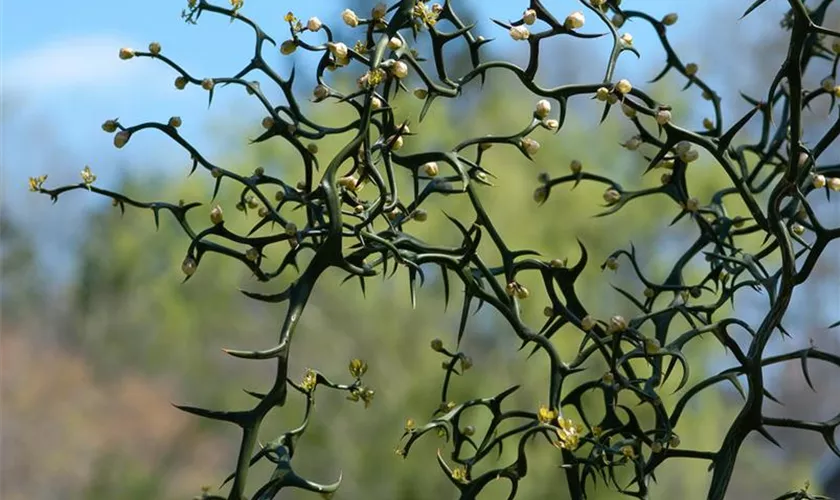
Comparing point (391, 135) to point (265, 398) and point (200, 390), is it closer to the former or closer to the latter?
point (265, 398)

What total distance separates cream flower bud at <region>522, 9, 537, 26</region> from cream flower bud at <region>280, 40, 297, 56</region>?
0.36 feet

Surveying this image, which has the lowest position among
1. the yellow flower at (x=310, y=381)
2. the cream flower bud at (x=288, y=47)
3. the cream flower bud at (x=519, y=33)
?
the yellow flower at (x=310, y=381)

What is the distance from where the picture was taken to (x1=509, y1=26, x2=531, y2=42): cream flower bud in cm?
55

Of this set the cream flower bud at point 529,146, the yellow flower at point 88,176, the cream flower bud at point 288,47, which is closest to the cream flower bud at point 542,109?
the cream flower bud at point 529,146

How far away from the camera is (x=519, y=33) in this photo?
1.82 ft

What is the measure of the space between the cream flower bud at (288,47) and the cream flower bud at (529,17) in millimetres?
109

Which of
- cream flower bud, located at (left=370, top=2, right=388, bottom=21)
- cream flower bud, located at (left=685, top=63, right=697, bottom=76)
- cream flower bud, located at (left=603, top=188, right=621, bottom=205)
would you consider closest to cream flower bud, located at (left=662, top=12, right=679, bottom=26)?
cream flower bud, located at (left=685, top=63, right=697, bottom=76)

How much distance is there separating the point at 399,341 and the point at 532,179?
67 cm

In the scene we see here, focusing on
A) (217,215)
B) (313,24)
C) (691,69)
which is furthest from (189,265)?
(691,69)

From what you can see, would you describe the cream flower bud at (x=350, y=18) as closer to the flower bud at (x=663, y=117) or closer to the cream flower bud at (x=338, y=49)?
the cream flower bud at (x=338, y=49)

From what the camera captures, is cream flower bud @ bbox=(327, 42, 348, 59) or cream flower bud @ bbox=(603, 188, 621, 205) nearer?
cream flower bud @ bbox=(327, 42, 348, 59)

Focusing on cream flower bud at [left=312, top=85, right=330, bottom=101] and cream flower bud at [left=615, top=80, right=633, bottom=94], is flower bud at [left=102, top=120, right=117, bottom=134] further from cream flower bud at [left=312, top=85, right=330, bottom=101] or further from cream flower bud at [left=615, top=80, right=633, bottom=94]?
cream flower bud at [left=615, top=80, right=633, bottom=94]

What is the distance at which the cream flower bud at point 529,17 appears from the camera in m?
0.57

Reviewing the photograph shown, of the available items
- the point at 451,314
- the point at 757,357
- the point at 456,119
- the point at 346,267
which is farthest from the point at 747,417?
the point at 456,119
